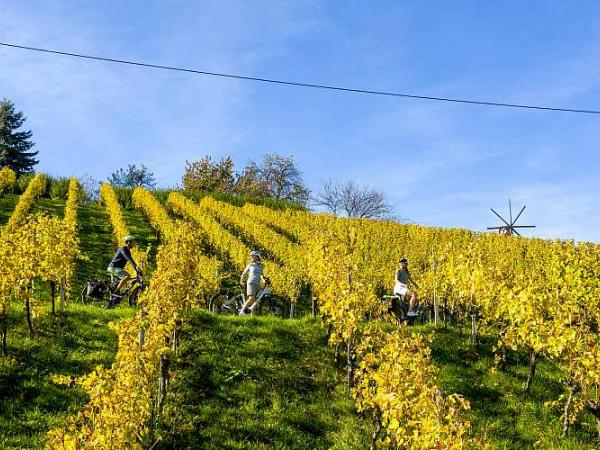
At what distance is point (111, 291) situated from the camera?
16969 millimetres

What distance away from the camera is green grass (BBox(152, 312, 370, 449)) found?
9.72m

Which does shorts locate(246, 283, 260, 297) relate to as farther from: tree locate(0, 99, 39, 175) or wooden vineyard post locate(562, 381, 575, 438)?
tree locate(0, 99, 39, 175)

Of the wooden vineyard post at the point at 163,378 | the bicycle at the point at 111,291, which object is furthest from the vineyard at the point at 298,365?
the bicycle at the point at 111,291

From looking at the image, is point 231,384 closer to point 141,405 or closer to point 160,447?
point 160,447

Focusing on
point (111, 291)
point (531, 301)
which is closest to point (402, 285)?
point (531, 301)

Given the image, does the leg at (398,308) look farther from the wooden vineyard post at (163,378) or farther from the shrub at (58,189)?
the shrub at (58,189)

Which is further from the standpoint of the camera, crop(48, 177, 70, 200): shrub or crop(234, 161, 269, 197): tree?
crop(234, 161, 269, 197): tree

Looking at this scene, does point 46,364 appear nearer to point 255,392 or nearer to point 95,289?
point 255,392

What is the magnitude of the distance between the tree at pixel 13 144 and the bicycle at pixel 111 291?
5203 cm

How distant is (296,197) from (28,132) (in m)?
37.4

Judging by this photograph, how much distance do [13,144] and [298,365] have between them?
6324cm

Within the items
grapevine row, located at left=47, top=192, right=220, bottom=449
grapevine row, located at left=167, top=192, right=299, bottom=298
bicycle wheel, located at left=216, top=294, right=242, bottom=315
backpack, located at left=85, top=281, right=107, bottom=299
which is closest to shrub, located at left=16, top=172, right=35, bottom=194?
grapevine row, located at left=167, top=192, right=299, bottom=298

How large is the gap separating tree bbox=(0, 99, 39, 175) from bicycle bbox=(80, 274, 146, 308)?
5203cm

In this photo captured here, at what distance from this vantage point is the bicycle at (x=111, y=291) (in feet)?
54.0
